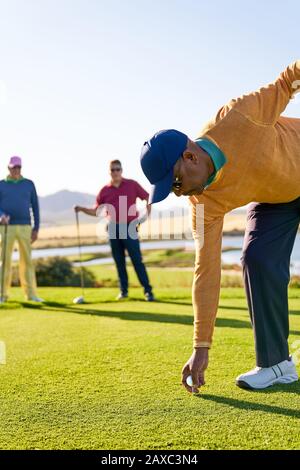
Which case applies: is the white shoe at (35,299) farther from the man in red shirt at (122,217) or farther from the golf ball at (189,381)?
the golf ball at (189,381)

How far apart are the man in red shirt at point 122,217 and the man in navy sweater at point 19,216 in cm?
85

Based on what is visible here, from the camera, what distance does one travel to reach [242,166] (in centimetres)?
A: 311

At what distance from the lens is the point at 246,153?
310cm

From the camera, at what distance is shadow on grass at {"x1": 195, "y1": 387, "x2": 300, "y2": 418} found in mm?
3080

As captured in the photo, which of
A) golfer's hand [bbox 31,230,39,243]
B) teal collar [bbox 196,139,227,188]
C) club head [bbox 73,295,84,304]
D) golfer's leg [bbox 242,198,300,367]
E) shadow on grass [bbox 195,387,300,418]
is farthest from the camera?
golfer's hand [bbox 31,230,39,243]

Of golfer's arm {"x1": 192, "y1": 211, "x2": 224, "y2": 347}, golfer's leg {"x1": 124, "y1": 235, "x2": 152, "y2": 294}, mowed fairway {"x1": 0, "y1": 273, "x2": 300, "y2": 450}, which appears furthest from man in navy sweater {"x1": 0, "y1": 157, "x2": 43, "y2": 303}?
golfer's arm {"x1": 192, "y1": 211, "x2": 224, "y2": 347}

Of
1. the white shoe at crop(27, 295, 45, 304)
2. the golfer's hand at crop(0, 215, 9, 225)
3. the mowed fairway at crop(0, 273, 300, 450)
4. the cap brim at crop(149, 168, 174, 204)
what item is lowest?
the white shoe at crop(27, 295, 45, 304)

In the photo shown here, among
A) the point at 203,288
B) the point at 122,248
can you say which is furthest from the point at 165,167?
the point at 122,248

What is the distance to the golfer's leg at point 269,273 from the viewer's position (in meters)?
3.69

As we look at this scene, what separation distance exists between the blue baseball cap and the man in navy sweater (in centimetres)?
688

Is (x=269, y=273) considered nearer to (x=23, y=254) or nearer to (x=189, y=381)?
(x=189, y=381)

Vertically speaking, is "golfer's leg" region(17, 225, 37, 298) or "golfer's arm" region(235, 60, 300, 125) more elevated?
"golfer's arm" region(235, 60, 300, 125)

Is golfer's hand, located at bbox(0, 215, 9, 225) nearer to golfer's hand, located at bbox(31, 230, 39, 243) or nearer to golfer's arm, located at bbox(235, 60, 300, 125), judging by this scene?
golfer's hand, located at bbox(31, 230, 39, 243)

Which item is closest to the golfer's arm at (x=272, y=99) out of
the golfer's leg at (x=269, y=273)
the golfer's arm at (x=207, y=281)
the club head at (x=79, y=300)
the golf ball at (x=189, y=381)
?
the golfer's arm at (x=207, y=281)
